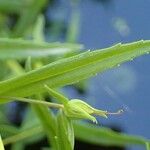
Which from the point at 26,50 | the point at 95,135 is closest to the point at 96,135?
the point at 95,135

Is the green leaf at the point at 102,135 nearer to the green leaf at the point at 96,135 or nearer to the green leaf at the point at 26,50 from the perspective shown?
the green leaf at the point at 96,135

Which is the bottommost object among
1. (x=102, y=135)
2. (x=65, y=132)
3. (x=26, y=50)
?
(x=65, y=132)

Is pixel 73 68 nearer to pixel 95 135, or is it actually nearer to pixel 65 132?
pixel 65 132

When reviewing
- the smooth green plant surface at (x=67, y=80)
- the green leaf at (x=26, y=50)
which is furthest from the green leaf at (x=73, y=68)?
the green leaf at (x=26, y=50)

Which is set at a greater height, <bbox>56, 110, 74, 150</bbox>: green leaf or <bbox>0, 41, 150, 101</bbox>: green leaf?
<bbox>0, 41, 150, 101</bbox>: green leaf

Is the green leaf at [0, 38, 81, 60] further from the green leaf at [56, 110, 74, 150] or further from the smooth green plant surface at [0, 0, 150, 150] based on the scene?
the green leaf at [56, 110, 74, 150]

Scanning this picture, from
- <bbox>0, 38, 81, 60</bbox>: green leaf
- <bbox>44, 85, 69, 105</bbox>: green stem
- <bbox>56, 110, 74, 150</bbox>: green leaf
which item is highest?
<bbox>0, 38, 81, 60</bbox>: green leaf

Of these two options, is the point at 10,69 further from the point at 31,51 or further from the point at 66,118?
the point at 66,118

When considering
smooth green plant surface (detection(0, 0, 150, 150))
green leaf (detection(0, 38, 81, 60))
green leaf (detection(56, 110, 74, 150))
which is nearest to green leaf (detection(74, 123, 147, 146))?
smooth green plant surface (detection(0, 0, 150, 150))
